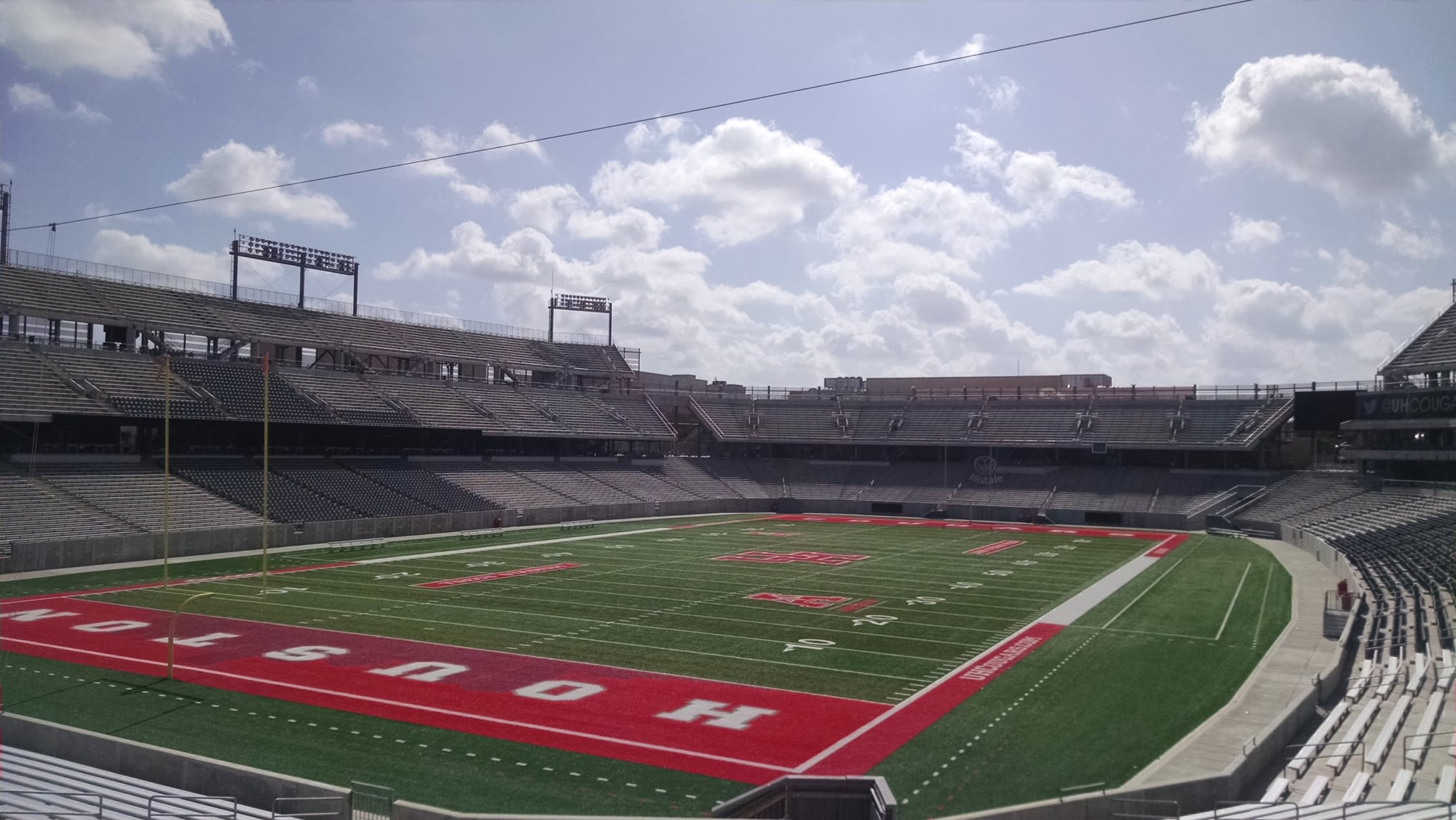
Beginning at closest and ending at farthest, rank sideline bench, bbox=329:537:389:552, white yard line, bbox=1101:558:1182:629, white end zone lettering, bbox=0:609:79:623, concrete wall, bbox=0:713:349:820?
1. concrete wall, bbox=0:713:349:820
2. white end zone lettering, bbox=0:609:79:623
3. white yard line, bbox=1101:558:1182:629
4. sideline bench, bbox=329:537:389:552

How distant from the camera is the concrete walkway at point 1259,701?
42.2 feet

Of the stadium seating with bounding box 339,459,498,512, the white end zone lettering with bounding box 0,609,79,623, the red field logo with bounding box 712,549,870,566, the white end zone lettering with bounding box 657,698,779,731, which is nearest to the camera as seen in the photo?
the white end zone lettering with bounding box 657,698,779,731

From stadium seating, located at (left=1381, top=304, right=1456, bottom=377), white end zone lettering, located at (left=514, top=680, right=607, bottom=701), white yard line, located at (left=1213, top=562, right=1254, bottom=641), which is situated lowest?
white end zone lettering, located at (left=514, top=680, right=607, bottom=701)

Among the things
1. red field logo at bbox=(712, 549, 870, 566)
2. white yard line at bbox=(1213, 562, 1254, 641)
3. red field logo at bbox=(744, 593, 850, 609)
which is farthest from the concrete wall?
red field logo at bbox=(712, 549, 870, 566)

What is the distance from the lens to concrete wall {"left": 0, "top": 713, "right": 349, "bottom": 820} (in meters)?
11.2

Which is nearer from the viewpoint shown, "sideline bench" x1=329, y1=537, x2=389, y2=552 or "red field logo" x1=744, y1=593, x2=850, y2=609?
"red field logo" x1=744, y1=593, x2=850, y2=609

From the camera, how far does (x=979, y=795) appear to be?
39.9ft

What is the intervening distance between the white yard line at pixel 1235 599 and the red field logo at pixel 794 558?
1224cm

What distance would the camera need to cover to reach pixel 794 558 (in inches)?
1427

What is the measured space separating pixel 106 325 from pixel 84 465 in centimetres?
826

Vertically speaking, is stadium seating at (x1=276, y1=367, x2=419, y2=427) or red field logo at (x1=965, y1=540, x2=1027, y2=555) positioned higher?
stadium seating at (x1=276, y1=367, x2=419, y2=427)

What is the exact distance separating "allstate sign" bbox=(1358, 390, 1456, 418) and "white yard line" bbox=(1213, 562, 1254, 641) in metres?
11.6

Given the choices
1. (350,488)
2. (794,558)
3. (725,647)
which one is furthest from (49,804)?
(350,488)

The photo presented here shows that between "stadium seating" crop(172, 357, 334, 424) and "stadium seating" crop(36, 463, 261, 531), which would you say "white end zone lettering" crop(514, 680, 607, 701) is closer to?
"stadium seating" crop(36, 463, 261, 531)
